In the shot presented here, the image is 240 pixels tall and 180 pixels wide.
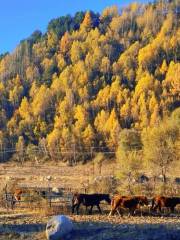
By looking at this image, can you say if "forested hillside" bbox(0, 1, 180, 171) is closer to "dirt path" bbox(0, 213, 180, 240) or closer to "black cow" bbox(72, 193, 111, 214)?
"black cow" bbox(72, 193, 111, 214)

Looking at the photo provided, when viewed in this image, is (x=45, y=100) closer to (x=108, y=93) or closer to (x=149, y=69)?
(x=108, y=93)

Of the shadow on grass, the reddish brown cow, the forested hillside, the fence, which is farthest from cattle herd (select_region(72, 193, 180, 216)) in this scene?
the forested hillside

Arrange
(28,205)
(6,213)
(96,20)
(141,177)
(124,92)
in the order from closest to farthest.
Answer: (6,213), (28,205), (141,177), (124,92), (96,20)

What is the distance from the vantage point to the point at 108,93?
11094cm

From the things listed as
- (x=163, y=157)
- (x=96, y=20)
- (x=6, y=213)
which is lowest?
(x=6, y=213)

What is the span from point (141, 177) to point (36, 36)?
102m

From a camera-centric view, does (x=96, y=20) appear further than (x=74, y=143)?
Yes

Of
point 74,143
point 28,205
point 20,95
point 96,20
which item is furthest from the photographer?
point 96,20

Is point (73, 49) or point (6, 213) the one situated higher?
point (73, 49)

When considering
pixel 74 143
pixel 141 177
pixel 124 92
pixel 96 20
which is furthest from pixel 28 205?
pixel 96 20

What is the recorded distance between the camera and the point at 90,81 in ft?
392

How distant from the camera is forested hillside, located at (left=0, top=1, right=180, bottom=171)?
102 meters

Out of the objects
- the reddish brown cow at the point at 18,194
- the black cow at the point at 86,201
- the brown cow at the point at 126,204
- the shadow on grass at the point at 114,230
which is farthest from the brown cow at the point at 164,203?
the reddish brown cow at the point at 18,194

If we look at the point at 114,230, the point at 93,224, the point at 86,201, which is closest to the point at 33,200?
the point at 86,201
